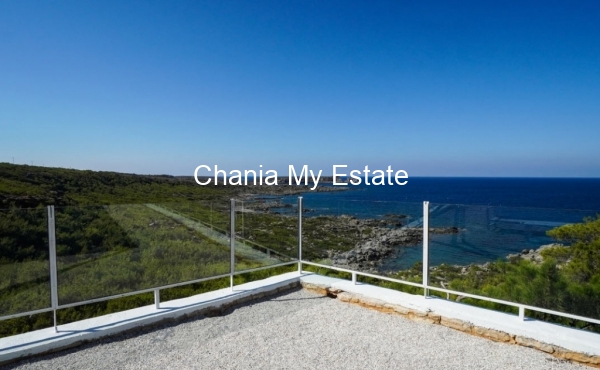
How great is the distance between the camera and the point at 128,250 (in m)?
3.60

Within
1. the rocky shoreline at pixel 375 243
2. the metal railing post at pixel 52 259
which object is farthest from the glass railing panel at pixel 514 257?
the metal railing post at pixel 52 259

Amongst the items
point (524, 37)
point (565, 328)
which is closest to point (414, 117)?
point (524, 37)

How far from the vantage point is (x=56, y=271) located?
124 inches

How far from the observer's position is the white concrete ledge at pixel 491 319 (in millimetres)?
2902

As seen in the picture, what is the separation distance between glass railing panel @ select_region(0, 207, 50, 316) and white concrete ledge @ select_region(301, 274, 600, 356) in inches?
123

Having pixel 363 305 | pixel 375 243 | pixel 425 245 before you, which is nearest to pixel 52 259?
pixel 363 305

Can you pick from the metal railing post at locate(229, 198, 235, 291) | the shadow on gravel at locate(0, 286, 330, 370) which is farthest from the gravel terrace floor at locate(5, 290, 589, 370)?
the metal railing post at locate(229, 198, 235, 291)

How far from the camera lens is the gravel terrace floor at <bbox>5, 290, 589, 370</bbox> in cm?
276

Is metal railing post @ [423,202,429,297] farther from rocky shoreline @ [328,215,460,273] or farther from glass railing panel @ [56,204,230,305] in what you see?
glass railing panel @ [56,204,230,305]

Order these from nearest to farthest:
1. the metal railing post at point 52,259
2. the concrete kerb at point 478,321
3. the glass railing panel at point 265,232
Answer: the concrete kerb at point 478,321, the metal railing post at point 52,259, the glass railing panel at point 265,232

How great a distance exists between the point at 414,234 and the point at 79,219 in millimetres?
3524

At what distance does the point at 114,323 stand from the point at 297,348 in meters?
1.74

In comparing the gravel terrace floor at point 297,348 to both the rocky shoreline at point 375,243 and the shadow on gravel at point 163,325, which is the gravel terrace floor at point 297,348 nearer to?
the shadow on gravel at point 163,325

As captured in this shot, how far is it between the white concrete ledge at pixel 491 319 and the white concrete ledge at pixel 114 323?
3.92 ft
